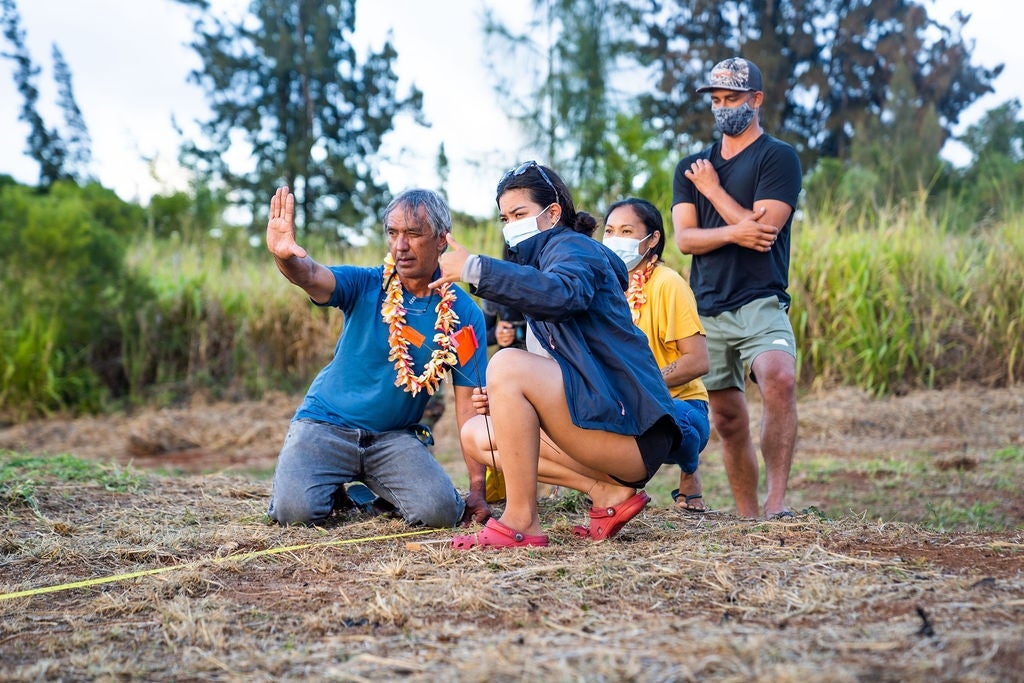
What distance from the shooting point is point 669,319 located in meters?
4.64

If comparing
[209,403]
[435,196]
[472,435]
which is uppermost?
[435,196]

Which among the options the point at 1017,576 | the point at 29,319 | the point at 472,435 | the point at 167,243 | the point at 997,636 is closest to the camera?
the point at 997,636

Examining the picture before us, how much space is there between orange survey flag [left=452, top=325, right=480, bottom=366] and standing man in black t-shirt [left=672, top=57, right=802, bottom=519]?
1.31m

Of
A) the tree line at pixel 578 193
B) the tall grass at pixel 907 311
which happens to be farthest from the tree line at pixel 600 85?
the tall grass at pixel 907 311

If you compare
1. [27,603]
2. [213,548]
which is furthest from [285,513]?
[27,603]

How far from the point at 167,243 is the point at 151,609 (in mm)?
12719

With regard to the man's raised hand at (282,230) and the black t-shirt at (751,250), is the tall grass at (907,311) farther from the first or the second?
the man's raised hand at (282,230)

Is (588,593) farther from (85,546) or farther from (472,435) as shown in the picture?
(85,546)

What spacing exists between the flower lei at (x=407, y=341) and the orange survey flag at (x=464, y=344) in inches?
0.9

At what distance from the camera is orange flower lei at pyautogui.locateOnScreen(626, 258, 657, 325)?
4770 mm

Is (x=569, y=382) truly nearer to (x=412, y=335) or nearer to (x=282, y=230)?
(x=412, y=335)

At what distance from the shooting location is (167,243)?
586 inches

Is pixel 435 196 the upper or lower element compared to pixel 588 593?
upper

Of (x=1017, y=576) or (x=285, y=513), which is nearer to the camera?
(x=1017, y=576)
